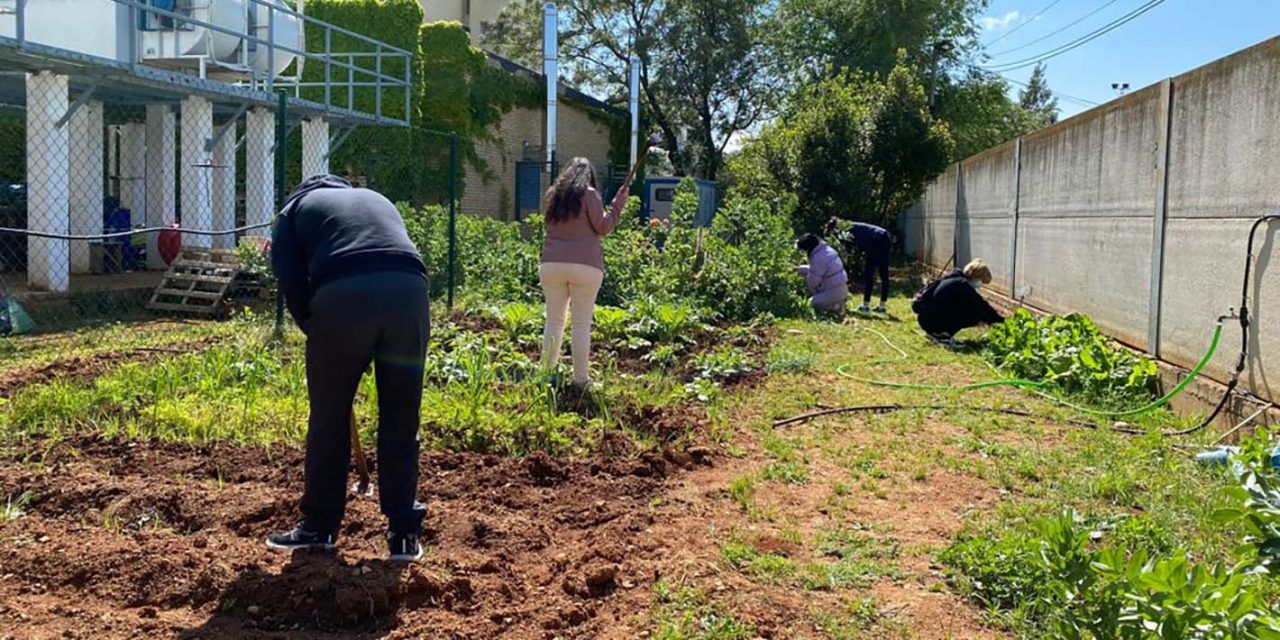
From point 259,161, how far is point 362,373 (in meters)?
12.9

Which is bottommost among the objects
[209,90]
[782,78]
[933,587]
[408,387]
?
[933,587]

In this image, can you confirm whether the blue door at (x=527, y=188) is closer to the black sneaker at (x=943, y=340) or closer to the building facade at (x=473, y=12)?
the building facade at (x=473, y=12)

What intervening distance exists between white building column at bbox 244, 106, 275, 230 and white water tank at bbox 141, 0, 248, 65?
4.29 ft

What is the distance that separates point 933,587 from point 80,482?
3.83 m

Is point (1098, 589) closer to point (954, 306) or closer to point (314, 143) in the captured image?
point (954, 306)

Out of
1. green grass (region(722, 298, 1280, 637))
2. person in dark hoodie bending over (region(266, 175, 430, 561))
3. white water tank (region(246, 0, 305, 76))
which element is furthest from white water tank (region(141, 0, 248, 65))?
person in dark hoodie bending over (region(266, 175, 430, 561))

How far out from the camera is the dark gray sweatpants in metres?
3.72

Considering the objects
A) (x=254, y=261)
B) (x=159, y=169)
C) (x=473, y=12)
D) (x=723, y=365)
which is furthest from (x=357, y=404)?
(x=473, y=12)

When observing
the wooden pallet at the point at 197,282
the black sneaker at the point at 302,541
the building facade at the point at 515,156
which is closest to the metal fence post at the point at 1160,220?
the black sneaker at the point at 302,541

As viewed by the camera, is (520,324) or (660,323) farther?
(660,323)

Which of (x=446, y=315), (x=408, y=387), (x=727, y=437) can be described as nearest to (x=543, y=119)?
(x=446, y=315)

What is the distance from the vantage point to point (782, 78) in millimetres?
36125

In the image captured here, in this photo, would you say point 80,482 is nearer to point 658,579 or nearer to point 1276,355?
point 658,579

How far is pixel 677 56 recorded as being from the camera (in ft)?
116
